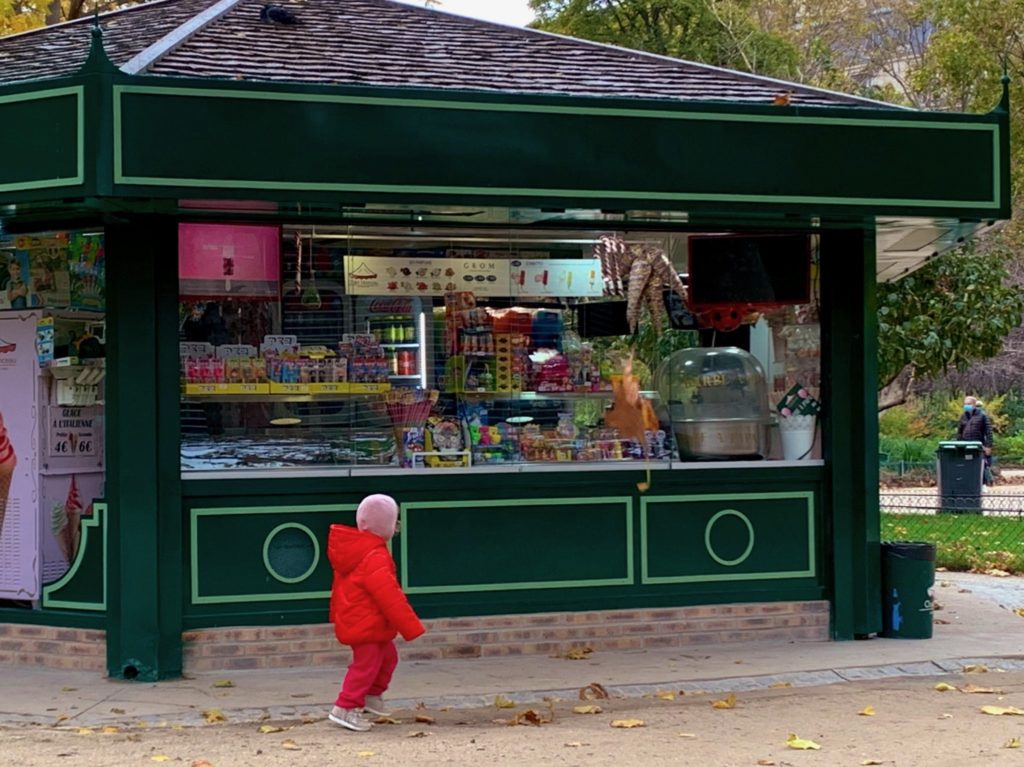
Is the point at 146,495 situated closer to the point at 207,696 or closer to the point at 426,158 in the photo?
the point at 207,696

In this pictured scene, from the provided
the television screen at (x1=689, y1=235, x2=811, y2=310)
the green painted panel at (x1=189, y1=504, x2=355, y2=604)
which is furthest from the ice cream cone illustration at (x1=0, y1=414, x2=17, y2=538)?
the television screen at (x1=689, y1=235, x2=811, y2=310)

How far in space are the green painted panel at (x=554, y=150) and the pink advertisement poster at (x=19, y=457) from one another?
1.99 meters

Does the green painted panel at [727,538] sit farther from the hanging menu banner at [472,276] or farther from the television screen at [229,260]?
the television screen at [229,260]

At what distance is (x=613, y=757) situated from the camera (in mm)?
6402

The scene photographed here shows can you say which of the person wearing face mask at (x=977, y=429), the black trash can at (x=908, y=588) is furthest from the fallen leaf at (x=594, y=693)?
the person wearing face mask at (x=977, y=429)

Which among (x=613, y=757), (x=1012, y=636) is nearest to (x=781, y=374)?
(x=1012, y=636)

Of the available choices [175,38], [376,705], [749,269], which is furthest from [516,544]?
[175,38]

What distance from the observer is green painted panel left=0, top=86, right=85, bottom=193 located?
7.50m

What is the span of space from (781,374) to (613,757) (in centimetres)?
411

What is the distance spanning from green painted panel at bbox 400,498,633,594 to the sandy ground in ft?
4.55

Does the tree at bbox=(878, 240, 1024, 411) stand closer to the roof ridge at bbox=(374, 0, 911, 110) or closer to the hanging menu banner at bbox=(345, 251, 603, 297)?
the roof ridge at bbox=(374, 0, 911, 110)

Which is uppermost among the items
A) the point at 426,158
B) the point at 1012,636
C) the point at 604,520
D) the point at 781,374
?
the point at 426,158

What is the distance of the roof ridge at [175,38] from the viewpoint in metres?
8.12

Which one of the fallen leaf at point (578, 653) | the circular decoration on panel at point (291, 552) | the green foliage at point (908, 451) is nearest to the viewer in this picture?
the circular decoration on panel at point (291, 552)
